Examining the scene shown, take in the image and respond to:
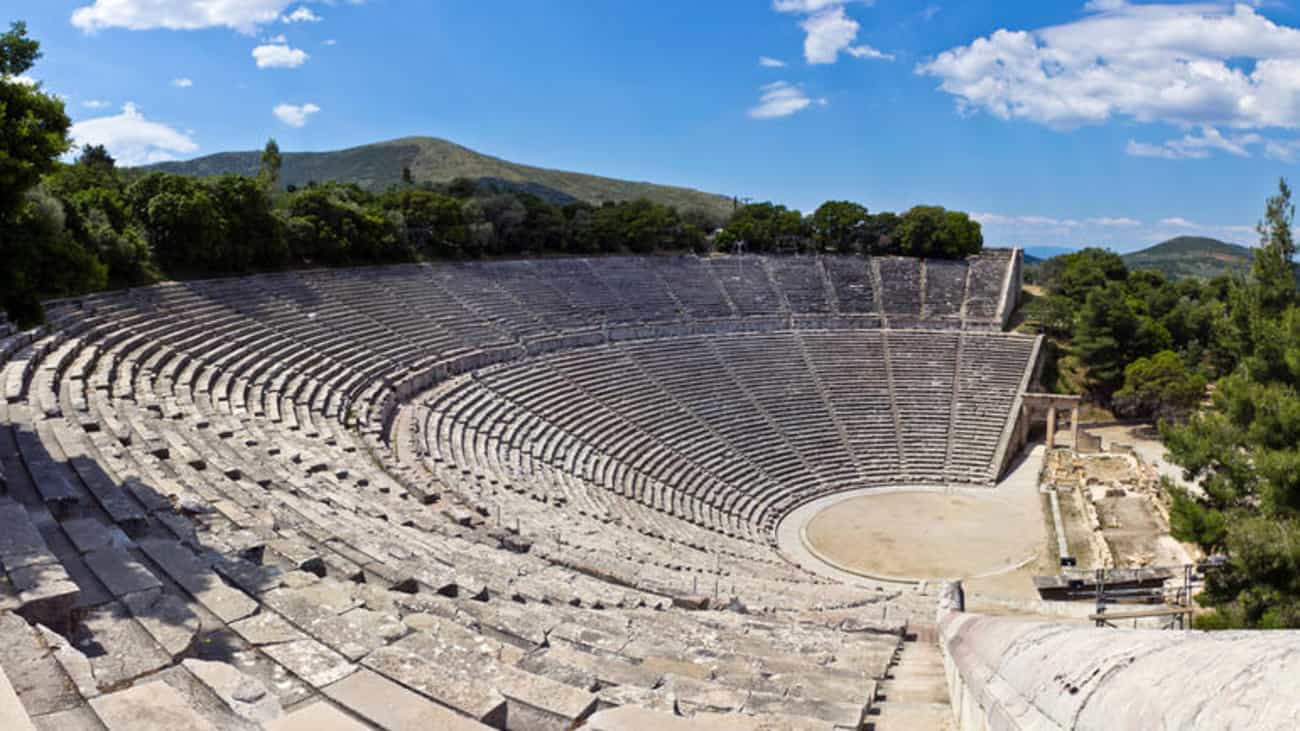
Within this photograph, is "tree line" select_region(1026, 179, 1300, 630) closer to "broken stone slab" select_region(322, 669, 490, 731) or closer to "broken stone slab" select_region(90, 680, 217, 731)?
"broken stone slab" select_region(322, 669, 490, 731)

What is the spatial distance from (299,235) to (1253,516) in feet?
91.9

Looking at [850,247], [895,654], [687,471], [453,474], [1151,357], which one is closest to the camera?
[895,654]

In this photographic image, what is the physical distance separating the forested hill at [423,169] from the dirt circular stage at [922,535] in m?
79.3

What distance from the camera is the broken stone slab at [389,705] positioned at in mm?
3510

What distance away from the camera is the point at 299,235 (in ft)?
94.2

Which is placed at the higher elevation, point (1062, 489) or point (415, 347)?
point (415, 347)

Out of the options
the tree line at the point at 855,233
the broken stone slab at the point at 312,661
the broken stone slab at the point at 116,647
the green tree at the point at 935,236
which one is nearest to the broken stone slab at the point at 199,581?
the broken stone slab at the point at 116,647

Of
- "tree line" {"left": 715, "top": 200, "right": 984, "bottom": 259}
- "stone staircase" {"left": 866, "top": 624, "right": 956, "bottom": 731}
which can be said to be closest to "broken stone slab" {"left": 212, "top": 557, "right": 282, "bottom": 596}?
"stone staircase" {"left": 866, "top": 624, "right": 956, "bottom": 731}

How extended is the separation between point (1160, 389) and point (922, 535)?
15254mm

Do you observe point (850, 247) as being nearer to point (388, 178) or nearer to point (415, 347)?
point (415, 347)

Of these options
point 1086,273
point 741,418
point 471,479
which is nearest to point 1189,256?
point 1086,273

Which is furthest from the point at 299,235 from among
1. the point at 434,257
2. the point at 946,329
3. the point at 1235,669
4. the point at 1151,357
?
the point at 1151,357

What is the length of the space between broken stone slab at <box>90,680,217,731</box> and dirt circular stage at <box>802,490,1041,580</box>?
58.6 feet

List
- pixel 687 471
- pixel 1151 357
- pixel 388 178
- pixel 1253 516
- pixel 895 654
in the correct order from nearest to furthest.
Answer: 1. pixel 895 654
2. pixel 1253 516
3. pixel 687 471
4. pixel 1151 357
5. pixel 388 178
